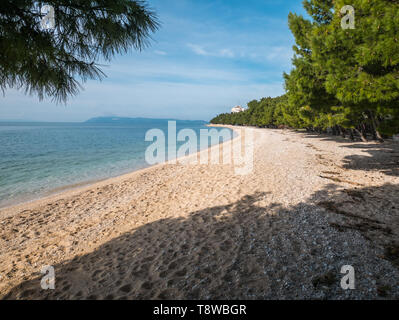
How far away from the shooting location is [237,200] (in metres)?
6.89

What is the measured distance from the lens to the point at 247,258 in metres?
3.78

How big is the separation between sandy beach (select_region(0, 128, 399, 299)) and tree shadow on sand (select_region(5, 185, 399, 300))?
21 millimetres

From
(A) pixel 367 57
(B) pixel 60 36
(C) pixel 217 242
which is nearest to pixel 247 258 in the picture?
(C) pixel 217 242

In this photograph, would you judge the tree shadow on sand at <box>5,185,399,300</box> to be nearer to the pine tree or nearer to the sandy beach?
the sandy beach

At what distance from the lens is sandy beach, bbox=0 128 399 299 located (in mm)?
3152

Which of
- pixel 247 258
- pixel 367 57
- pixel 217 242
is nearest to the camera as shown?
pixel 247 258

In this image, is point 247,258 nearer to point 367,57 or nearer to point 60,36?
point 60,36

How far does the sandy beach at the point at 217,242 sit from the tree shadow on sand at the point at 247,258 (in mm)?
21

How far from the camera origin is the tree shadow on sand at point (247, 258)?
9.94 feet

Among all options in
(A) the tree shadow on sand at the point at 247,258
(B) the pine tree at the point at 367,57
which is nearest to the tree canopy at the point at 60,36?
(A) the tree shadow on sand at the point at 247,258

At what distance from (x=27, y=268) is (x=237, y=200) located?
5.99 m

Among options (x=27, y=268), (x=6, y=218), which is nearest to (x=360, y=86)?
(x=27, y=268)

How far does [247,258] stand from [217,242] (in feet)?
2.86

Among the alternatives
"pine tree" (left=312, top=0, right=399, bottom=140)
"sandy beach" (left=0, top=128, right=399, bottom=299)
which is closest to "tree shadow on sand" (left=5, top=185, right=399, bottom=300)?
"sandy beach" (left=0, top=128, right=399, bottom=299)
